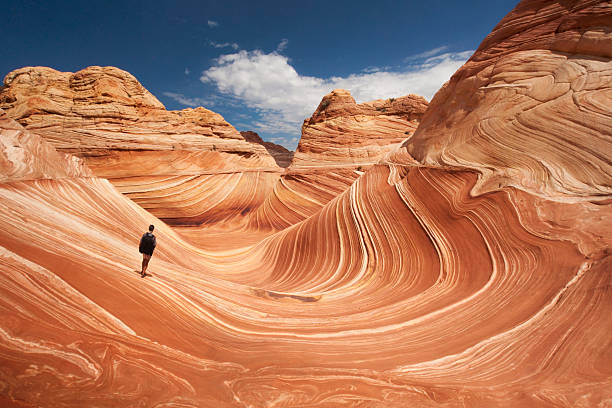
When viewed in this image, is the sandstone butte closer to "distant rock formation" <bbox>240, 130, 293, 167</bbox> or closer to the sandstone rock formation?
the sandstone rock formation

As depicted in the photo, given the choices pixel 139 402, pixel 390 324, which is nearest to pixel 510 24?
pixel 390 324

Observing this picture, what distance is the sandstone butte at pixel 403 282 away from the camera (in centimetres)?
180

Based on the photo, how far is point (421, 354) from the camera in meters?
2.43

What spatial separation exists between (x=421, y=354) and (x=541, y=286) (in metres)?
1.34

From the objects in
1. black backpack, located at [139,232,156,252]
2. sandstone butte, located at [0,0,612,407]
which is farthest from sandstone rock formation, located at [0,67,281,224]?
black backpack, located at [139,232,156,252]

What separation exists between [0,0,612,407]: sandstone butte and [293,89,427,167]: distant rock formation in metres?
7.20

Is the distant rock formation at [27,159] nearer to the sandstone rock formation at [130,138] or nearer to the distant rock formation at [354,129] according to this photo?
the sandstone rock formation at [130,138]

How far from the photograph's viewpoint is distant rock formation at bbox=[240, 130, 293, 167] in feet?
76.8

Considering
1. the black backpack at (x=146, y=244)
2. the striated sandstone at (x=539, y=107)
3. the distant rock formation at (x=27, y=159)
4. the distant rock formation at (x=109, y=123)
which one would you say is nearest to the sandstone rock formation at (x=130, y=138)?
the distant rock formation at (x=109, y=123)

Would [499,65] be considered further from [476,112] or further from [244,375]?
[244,375]

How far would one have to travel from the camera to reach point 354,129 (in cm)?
1442

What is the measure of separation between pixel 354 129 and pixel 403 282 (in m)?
11.4

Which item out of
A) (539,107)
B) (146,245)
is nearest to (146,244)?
(146,245)

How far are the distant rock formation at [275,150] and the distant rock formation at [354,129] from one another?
7217 mm
